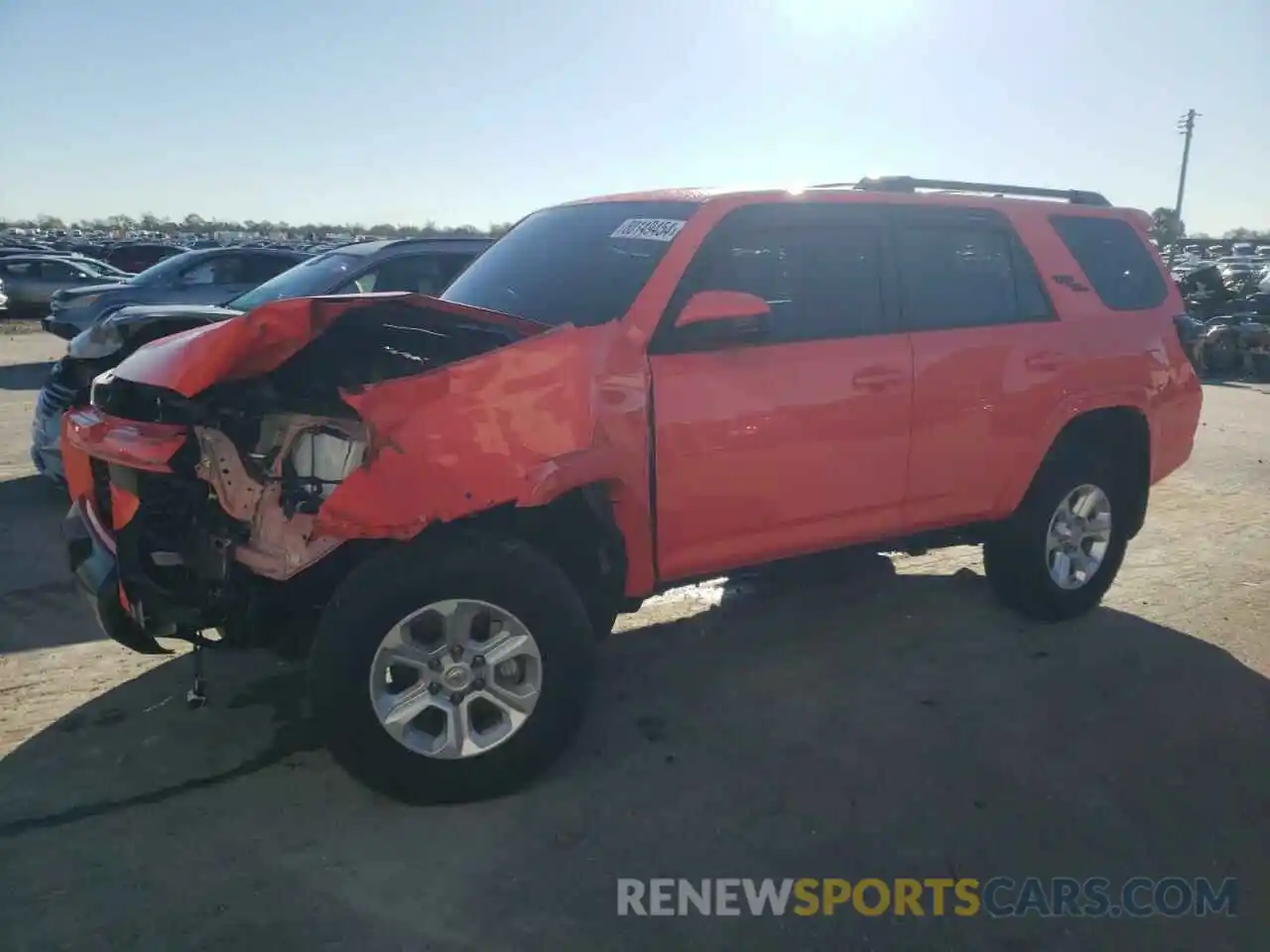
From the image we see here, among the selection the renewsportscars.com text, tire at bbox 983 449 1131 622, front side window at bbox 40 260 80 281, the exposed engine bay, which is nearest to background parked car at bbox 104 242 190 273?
front side window at bbox 40 260 80 281

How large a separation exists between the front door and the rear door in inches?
5.4

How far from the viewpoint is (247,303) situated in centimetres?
798

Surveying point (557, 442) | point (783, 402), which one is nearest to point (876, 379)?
point (783, 402)

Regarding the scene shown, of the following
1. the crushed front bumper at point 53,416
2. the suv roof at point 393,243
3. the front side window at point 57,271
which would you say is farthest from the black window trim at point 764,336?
the front side window at point 57,271

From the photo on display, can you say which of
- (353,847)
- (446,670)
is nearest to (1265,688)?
(446,670)

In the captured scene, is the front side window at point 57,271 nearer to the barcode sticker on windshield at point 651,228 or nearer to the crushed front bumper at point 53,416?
the crushed front bumper at point 53,416

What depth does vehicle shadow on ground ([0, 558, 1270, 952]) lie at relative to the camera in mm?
2715

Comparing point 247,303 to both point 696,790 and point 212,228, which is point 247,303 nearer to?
point 696,790

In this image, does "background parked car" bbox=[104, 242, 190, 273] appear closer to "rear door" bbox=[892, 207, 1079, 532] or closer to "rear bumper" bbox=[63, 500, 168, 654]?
"rear bumper" bbox=[63, 500, 168, 654]

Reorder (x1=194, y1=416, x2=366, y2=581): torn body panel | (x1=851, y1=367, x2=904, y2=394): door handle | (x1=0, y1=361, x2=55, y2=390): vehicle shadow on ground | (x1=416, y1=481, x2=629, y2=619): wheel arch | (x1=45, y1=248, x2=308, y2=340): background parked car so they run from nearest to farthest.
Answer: (x1=194, y1=416, x2=366, y2=581): torn body panel → (x1=416, y1=481, x2=629, y2=619): wheel arch → (x1=851, y1=367, x2=904, y2=394): door handle → (x1=45, y1=248, x2=308, y2=340): background parked car → (x1=0, y1=361, x2=55, y2=390): vehicle shadow on ground

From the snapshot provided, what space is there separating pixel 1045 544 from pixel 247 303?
245 inches

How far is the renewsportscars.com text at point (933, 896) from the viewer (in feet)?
9.17

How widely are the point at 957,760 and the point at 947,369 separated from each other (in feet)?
5.49

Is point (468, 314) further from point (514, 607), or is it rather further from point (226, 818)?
point (226, 818)
